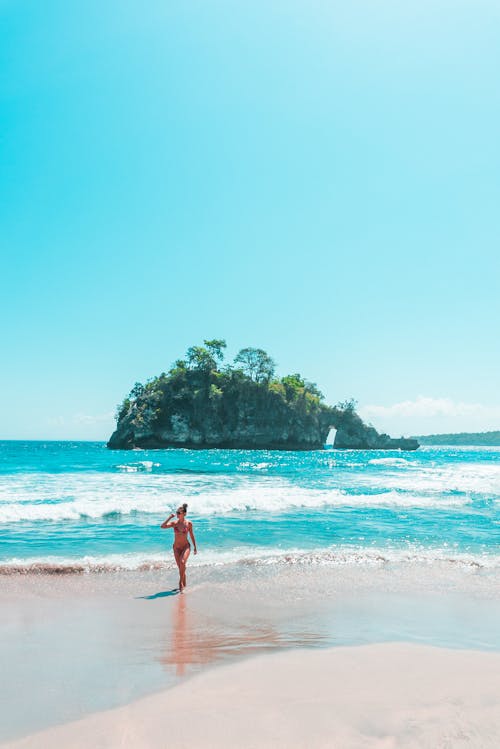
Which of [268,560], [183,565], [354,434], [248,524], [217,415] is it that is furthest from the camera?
[354,434]

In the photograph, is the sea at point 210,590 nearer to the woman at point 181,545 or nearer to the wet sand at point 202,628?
the wet sand at point 202,628

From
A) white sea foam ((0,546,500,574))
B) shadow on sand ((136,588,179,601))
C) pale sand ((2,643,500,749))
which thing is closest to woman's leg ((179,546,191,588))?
shadow on sand ((136,588,179,601))

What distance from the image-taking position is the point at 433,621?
7.95m

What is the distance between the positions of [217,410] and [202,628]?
305 ft

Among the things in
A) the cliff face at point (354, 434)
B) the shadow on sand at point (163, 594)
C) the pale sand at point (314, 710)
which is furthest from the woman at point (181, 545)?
the cliff face at point (354, 434)

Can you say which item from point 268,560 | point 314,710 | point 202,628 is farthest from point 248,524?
point 314,710

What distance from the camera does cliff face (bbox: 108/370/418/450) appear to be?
95000 millimetres

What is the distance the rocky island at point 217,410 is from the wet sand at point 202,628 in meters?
85.6

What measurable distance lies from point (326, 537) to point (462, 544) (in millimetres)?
4076

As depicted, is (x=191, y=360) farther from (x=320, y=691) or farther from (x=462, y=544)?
(x=320, y=691)

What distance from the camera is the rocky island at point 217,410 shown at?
313 ft

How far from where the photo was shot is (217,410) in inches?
3942

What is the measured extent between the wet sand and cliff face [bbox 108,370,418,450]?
281 feet

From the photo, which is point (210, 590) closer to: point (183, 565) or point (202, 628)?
point (183, 565)
